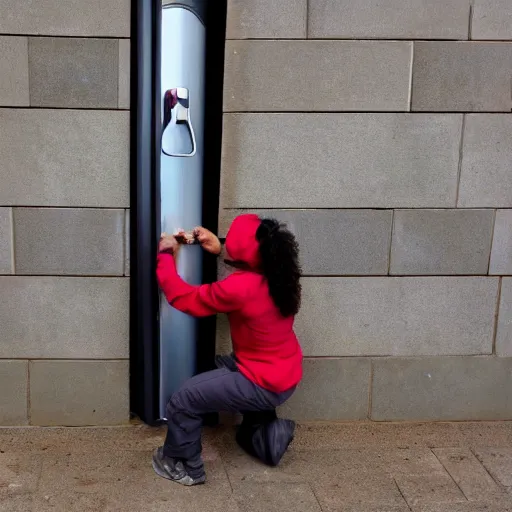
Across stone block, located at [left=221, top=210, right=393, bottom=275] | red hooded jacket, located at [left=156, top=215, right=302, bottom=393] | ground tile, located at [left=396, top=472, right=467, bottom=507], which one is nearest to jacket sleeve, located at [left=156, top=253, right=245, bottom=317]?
red hooded jacket, located at [left=156, top=215, right=302, bottom=393]

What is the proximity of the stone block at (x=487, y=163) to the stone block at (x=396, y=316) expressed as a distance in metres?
0.51

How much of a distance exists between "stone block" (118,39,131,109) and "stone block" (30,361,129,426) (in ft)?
5.06

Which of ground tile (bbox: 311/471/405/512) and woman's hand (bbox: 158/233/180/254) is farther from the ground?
woman's hand (bbox: 158/233/180/254)

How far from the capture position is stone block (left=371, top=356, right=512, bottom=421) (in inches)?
178

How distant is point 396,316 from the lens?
4461 mm

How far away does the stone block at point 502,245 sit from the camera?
4.41 metres

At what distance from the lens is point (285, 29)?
13.4 ft

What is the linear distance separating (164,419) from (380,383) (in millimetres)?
1381

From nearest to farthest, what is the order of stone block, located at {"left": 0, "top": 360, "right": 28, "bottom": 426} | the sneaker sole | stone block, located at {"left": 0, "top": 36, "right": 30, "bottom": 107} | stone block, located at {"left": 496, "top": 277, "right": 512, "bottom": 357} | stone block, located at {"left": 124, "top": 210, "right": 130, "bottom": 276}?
the sneaker sole, stone block, located at {"left": 0, "top": 36, "right": 30, "bottom": 107}, stone block, located at {"left": 124, "top": 210, "right": 130, "bottom": 276}, stone block, located at {"left": 0, "top": 360, "right": 28, "bottom": 426}, stone block, located at {"left": 496, "top": 277, "right": 512, "bottom": 357}

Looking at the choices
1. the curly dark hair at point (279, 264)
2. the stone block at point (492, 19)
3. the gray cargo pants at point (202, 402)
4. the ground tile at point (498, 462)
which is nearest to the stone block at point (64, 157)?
the curly dark hair at point (279, 264)

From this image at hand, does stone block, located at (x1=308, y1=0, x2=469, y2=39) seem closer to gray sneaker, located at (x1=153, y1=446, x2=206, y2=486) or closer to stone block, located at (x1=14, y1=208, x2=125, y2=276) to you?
stone block, located at (x1=14, y1=208, x2=125, y2=276)

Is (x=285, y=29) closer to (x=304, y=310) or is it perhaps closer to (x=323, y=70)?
(x=323, y=70)

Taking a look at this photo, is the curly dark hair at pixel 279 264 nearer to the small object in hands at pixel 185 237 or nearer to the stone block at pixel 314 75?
Result: the small object in hands at pixel 185 237

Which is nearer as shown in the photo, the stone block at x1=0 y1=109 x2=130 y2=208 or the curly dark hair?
the curly dark hair
